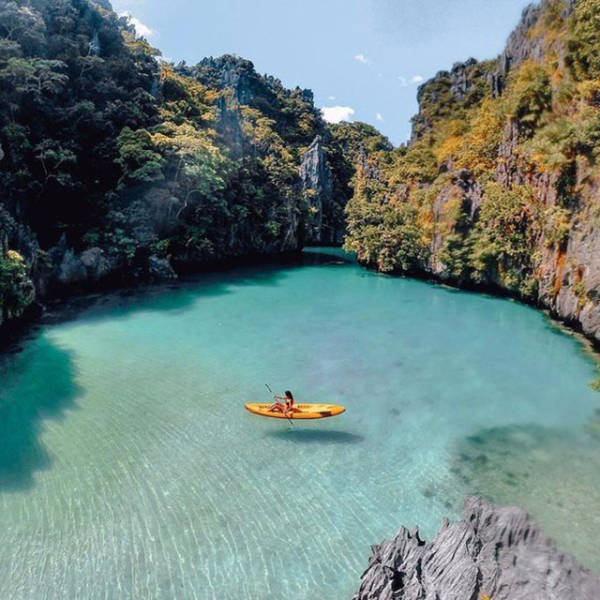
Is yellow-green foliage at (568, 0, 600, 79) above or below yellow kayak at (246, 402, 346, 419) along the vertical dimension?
above

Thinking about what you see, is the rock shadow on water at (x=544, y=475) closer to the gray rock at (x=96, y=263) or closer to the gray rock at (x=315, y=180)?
the gray rock at (x=96, y=263)

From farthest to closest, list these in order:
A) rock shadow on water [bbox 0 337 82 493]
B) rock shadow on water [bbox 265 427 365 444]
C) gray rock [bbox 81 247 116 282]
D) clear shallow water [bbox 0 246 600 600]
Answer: gray rock [bbox 81 247 116 282] < rock shadow on water [bbox 265 427 365 444] < rock shadow on water [bbox 0 337 82 493] < clear shallow water [bbox 0 246 600 600]

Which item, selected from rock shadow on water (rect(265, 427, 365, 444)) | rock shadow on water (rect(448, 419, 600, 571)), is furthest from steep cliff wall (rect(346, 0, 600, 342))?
rock shadow on water (rect(265, 427, 365, 444))

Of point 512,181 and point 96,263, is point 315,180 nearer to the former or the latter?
point 512,181

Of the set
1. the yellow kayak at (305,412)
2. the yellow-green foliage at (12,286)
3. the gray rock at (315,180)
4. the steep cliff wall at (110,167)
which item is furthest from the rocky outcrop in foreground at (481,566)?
the gray rock at (315,180)

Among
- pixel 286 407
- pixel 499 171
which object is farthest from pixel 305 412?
pixel 499 171

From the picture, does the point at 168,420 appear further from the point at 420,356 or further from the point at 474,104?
the point at 474,104

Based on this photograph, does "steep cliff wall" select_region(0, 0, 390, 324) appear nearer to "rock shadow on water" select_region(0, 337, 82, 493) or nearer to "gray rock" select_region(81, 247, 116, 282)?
"gray rock" select_region(81, 247, 116, 282)
